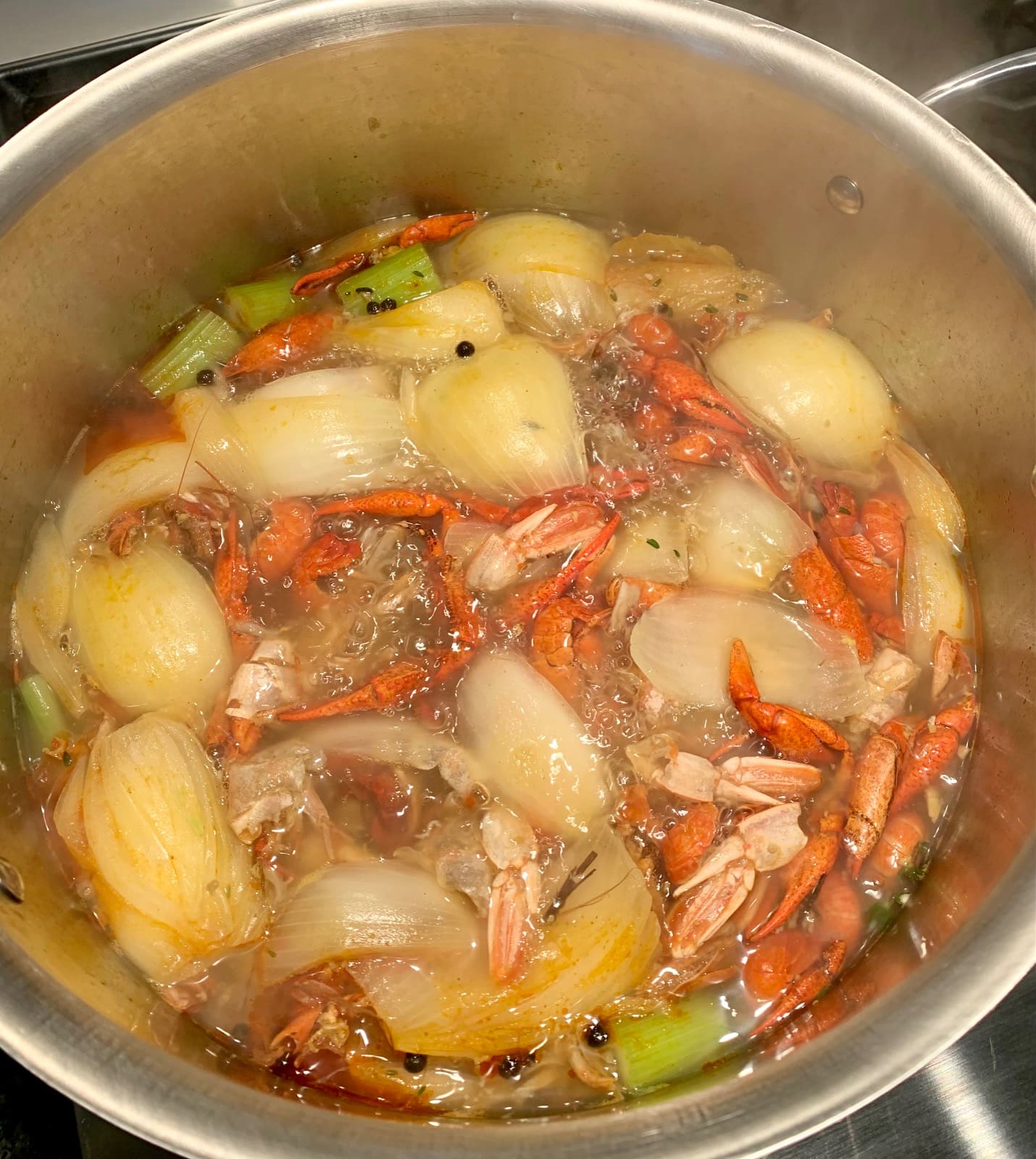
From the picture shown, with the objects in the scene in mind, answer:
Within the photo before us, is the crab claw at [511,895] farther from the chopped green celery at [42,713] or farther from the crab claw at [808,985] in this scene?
the chopped green celery at [42,713]

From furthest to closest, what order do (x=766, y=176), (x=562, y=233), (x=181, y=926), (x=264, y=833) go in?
(x=562, y=233), (x=766, y=176), (x=264, y=833), (x=181, y=926)

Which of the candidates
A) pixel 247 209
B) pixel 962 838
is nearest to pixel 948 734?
pixel 962 838

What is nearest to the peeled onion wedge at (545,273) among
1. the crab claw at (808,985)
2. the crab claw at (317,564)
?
the crab claw at (317,564)

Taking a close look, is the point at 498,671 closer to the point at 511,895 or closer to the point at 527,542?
the point at 527,542

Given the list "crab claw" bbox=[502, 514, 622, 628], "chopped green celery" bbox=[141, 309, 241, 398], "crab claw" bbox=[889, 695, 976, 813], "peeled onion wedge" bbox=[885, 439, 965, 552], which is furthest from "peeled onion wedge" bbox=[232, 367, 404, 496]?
"crab claw" bbox=[889, 695, 976, 813]

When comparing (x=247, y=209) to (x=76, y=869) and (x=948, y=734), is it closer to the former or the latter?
(x=76, y=869)

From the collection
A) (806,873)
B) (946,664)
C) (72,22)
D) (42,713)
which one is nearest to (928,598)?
(946,664)
